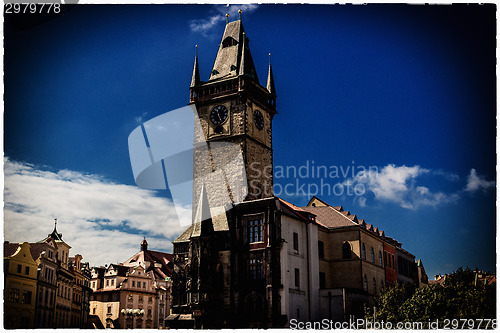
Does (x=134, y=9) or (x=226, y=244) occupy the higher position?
(x=134, y=9)

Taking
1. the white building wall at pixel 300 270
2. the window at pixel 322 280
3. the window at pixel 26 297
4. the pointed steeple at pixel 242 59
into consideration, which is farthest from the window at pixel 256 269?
the pointed steeple at pixel 242 59

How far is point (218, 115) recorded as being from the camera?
194 feet

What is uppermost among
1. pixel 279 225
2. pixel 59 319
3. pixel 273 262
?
pixel 279 225

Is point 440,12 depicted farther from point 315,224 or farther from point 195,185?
point 195,185

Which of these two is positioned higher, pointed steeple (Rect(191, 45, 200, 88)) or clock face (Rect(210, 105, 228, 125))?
pointed steeple (Rect(191, 45, 200, 88))

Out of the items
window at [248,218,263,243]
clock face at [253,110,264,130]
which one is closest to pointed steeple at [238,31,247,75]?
clock face at [253,110,264,130]

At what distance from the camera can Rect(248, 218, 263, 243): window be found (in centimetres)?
5072

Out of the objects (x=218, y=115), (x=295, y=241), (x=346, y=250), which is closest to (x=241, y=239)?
(x=295, y=241)

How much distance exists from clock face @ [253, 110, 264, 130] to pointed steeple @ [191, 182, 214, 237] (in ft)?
33.5

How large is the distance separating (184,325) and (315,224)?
15.5m

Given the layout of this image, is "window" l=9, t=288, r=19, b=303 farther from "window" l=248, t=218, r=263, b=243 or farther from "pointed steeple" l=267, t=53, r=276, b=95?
"pointed steeple" l=267, t=53, r=276, b=95

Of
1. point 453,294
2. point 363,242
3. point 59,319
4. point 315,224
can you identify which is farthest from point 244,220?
point 59,319

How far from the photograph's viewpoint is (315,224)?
55406 mm

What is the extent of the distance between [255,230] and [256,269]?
3372 millimetres
